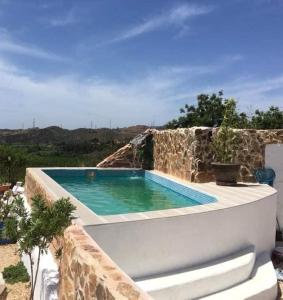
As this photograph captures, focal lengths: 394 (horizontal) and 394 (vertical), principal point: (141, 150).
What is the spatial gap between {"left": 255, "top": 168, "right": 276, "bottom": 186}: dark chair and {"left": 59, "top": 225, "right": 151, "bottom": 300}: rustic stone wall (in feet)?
24.6

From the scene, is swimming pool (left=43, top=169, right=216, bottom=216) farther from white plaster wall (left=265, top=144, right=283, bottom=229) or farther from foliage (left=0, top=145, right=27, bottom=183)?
foliage (left=0, top=145, right=27, bottom=183)

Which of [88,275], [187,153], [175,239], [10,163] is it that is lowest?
[175,239]

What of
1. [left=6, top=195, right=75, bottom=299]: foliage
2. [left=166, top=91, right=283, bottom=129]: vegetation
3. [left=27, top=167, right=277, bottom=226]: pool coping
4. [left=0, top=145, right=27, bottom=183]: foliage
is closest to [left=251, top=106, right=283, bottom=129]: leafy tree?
[left=166, top=91, right=283, bottom=129]: vegetation

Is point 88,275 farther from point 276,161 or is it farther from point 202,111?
point 202,111

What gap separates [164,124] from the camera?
26.2 m

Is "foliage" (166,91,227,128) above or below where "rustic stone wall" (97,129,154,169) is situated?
above

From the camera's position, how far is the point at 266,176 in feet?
38.2

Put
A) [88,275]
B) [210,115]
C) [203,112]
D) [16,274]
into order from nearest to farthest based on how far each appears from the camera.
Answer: [88,275] → [16,274] → [210,115] → [203,112]

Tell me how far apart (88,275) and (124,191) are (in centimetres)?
811

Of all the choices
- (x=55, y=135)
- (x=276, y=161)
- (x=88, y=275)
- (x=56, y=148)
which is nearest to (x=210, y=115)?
(x=276, y=161)

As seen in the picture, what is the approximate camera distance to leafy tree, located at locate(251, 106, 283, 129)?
79.8 ft

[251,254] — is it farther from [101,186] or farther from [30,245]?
[101,186]

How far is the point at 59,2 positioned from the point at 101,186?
19.6ft

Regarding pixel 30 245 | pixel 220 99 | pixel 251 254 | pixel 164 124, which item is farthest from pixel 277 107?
pixel 30 245
